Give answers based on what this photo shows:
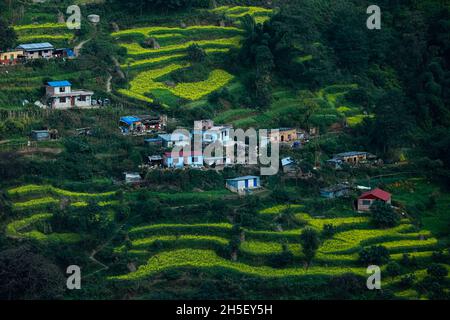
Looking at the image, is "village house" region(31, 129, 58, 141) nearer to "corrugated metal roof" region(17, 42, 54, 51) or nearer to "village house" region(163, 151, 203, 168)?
"village house" region(163, 151, 203, 168)

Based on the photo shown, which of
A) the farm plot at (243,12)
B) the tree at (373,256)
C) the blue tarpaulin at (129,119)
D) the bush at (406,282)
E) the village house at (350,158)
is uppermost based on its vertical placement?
the farm plot at (243,12)

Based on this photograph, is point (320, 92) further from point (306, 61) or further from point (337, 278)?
point (337, 278)

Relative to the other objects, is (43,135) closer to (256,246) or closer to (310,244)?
(256,246)

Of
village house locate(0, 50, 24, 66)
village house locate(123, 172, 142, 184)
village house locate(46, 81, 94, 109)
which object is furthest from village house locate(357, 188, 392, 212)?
village house locate(0, 50, 24, 66)

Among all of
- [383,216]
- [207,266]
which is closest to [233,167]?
[383,216]

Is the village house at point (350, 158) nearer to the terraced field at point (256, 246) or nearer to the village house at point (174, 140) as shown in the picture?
the terraced field at point (256, 246)

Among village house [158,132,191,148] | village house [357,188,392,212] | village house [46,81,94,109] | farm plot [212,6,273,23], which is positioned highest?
farm plot [212,6,273,23]

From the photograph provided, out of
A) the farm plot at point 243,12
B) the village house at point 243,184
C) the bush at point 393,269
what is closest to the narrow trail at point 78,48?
the farm plot at point 243,12
